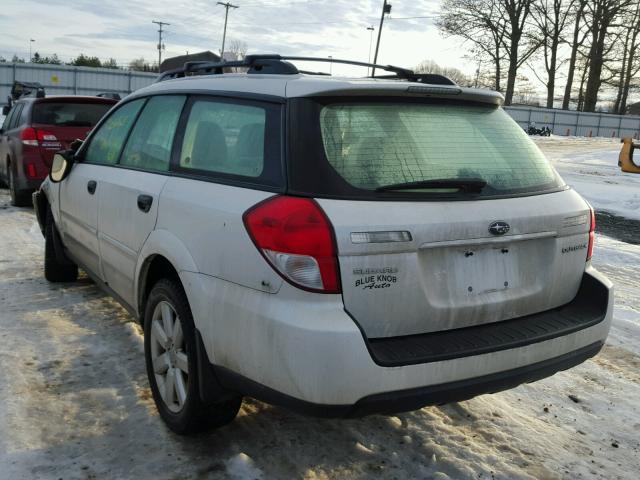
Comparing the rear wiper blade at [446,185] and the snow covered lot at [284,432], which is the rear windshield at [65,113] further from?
the rear wiper blade at [446,185]

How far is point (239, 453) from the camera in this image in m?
2.88

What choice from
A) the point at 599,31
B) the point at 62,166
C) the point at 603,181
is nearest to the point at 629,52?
the point at 599,31

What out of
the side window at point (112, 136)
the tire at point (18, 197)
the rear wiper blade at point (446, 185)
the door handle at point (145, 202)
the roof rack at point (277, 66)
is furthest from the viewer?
the tire at point (18, 197)

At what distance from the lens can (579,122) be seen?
51875mm

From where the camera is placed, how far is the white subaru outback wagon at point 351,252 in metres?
2.32

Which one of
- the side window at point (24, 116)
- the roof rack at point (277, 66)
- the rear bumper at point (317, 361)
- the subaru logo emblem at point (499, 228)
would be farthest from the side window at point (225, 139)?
the side window at point (24, 116)

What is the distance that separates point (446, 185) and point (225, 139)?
3.43ft

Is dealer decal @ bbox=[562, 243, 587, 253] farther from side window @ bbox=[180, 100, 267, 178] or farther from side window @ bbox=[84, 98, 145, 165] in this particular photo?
side window @ bbox=[84, 98, 145, 165]

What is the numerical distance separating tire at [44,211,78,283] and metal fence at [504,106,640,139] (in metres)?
46.5

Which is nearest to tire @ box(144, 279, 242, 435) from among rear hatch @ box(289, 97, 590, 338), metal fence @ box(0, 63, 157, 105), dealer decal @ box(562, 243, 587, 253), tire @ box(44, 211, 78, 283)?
rear hatch @ box(289, 97, 590, 338)

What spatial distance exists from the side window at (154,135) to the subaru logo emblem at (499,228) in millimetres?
1674

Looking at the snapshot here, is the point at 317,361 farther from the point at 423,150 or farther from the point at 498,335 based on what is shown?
the point at 423,150

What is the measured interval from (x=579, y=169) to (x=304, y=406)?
62.9 ft

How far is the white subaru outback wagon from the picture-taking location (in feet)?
7.61
